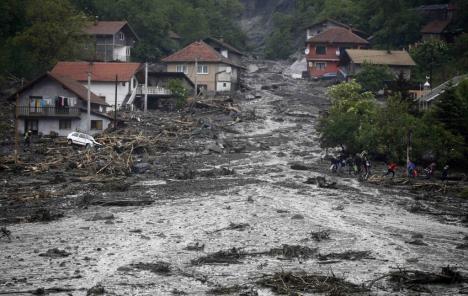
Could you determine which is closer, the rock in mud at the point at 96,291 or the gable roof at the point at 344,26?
the rock in mud at the point at 96,291

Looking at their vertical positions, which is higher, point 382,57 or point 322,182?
point 382,57

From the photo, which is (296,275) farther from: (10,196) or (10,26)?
(10,26)

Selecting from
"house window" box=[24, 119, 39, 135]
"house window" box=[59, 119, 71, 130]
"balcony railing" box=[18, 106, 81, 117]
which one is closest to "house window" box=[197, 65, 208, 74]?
"house window" box=[59, 119, 71, 130]

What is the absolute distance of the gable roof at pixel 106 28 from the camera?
264 ft

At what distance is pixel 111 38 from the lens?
8119 centimetres

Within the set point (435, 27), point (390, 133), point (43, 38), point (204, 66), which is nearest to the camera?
point (390, 133)

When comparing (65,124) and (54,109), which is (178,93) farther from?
(54,109)

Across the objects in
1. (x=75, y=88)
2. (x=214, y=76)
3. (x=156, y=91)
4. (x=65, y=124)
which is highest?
(x=214, y=76)

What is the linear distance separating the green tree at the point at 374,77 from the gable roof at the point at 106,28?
26263 mm

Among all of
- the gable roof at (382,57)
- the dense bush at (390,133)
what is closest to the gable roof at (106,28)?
the gable roof at (382,57)

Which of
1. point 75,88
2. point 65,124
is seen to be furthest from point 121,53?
point 65,124

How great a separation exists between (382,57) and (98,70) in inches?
1108

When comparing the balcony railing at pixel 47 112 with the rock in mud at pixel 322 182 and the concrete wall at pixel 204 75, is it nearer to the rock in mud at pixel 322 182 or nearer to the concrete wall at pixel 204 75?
the rock in mud at pixel 322 182

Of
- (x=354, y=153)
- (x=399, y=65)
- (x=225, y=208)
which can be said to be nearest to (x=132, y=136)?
(x=354, y=153)
